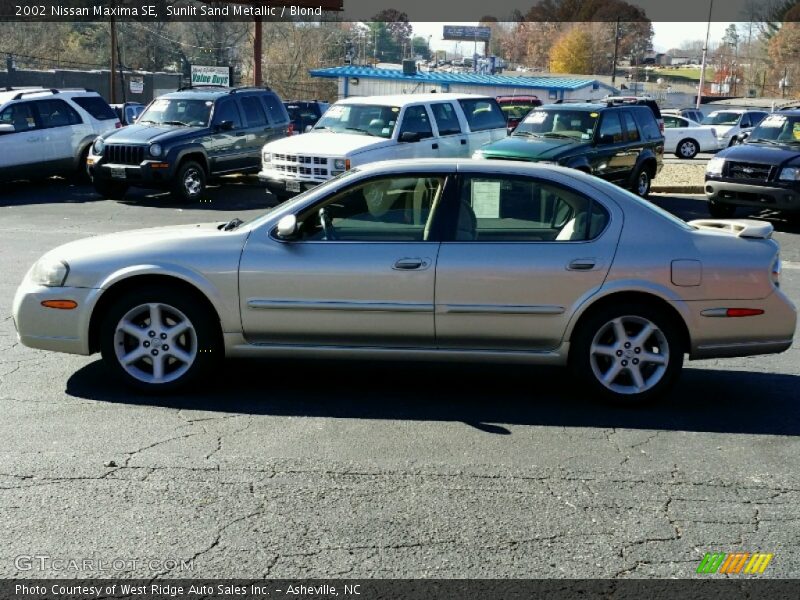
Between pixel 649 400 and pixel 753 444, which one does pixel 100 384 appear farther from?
pixel 753 444

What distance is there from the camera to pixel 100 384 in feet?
20.8

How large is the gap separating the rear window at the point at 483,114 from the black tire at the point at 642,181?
267 cm

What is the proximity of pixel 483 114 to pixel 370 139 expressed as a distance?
311 cm

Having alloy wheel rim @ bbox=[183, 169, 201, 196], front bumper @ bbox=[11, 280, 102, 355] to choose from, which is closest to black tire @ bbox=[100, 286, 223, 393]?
front bumper @ bbox=[11, 280, 102, 355]

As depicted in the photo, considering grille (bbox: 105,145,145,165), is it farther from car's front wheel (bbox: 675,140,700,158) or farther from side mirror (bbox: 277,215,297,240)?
car's front wheel (bbox: 675,140,700,158)

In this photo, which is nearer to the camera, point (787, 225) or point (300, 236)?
point (300, 236)

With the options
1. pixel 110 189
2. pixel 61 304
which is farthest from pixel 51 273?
pixel 110 189

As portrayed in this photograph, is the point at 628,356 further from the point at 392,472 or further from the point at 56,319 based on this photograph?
the point at 56,319

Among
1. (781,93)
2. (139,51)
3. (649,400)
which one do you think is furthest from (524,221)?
(781,93)

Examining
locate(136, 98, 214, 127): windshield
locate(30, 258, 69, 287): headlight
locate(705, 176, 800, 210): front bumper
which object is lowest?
locate(705, 176, 800, 210): front bumper

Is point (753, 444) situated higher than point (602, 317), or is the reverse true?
point (602, 317)

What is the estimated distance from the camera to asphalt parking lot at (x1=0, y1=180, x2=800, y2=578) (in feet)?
13.3

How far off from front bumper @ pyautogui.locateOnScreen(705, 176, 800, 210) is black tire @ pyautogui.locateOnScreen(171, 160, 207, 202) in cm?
886

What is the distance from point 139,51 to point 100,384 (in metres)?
71.1
